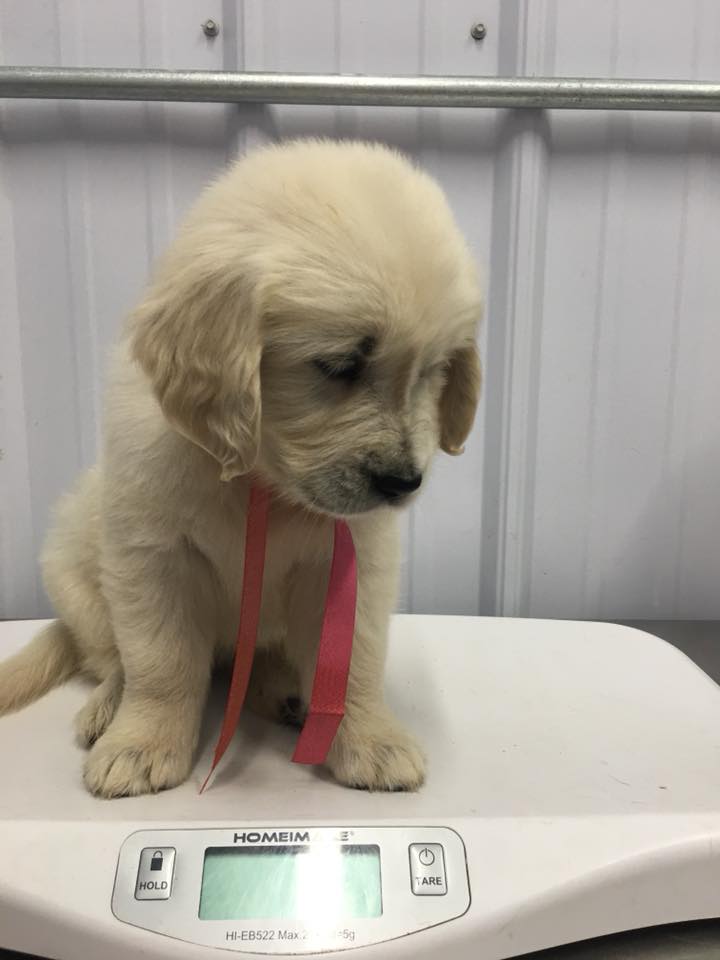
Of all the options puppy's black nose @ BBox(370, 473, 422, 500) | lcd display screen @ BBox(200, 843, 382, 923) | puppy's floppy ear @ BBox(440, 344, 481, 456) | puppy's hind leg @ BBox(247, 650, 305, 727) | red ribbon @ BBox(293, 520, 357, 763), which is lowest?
puppy's hind leg @ BBox(247, 650, 305, 727)

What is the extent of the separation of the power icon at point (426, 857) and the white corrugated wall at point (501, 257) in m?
0.99

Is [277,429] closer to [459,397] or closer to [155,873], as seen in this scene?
[459,397]

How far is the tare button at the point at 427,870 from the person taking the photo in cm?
79

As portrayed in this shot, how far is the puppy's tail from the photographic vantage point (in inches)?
46.8

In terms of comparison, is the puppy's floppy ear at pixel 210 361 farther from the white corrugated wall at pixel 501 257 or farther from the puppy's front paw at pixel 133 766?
the white corrugated wall at pixel 501 257

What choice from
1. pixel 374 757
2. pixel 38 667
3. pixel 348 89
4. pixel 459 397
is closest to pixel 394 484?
pixel 459 397

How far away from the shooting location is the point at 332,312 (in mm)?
810

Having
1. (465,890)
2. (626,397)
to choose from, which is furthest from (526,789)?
(626,397)

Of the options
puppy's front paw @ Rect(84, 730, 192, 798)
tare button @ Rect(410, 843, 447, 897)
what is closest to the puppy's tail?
puppy's front paw @ Rect(84, 730, 192, 798)

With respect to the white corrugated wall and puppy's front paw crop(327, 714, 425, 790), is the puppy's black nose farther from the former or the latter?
the white corrugated wall

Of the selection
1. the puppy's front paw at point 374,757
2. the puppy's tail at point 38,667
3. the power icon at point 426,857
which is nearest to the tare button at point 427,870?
the power icon at point 426,857

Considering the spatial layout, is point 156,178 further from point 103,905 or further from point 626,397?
point 103,905

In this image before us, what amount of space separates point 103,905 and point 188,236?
0.69 m

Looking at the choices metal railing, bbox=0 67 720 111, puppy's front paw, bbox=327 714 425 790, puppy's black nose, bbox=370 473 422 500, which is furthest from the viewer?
metal railing, bbox=0 67 720 111
